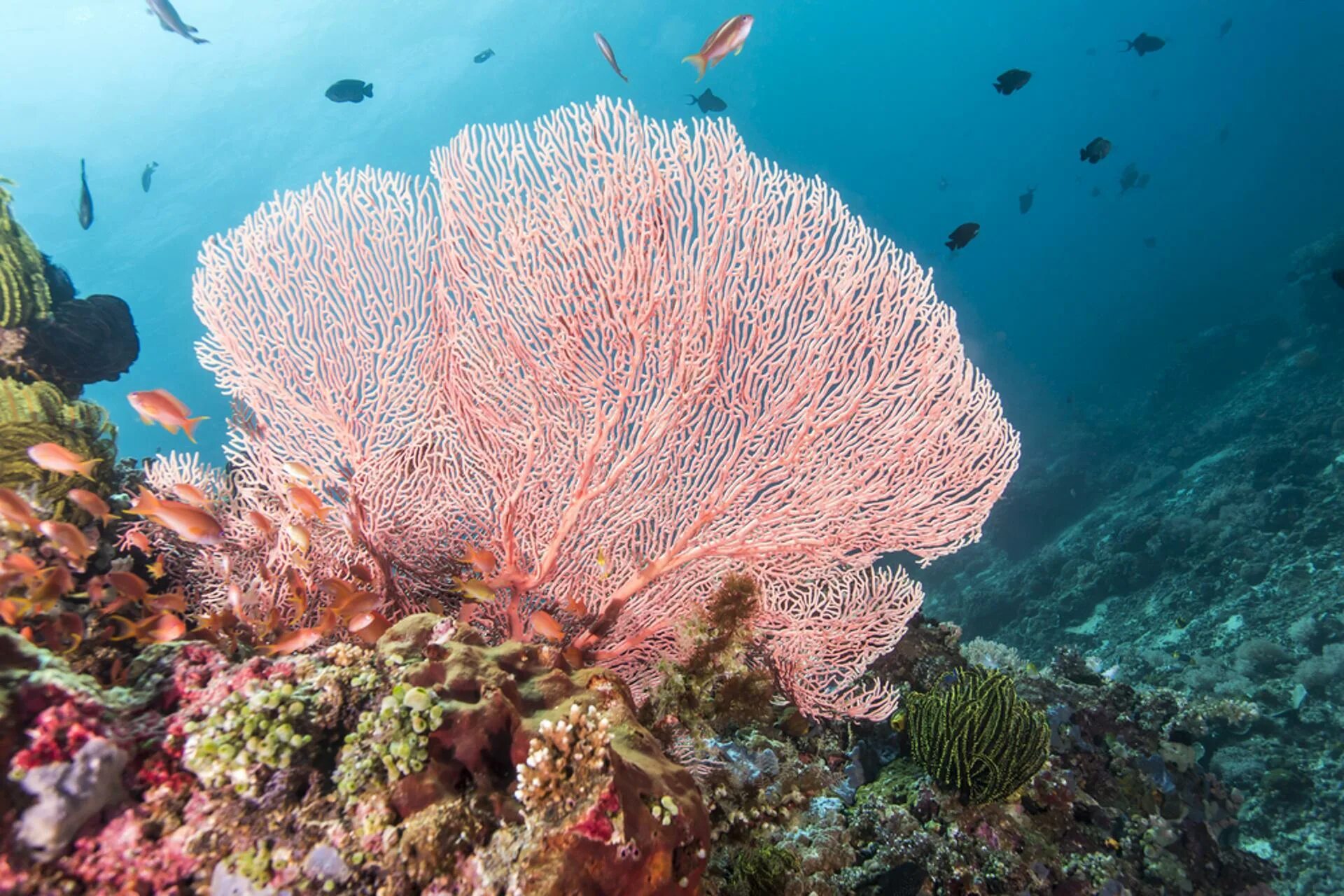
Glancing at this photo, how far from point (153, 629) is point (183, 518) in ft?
2.03

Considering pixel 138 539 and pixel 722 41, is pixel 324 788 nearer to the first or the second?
pixel 138 539

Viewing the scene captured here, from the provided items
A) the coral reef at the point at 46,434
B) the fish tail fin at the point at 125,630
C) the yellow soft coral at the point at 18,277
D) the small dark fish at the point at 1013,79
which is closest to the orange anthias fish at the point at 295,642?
the fish tail fin at the point at 125,630

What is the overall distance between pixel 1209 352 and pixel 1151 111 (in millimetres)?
111153

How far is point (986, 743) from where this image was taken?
457cm

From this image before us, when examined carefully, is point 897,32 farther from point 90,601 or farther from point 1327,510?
point 90,601

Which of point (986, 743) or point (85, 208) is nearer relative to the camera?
point (986, 743)

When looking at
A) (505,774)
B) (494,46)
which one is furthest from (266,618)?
(494,46)

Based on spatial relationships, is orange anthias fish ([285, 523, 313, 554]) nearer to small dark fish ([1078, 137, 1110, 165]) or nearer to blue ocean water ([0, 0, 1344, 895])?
blue ocean water ([0, 0, 1344, 895])

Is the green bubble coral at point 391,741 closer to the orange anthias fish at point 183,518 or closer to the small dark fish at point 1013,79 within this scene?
the orange anthias fish at point 183,518

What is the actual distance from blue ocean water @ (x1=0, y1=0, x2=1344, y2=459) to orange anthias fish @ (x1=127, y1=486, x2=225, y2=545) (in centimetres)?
4500

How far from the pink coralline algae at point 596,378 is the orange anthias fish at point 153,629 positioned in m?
1.27

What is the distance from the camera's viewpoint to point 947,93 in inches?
4247

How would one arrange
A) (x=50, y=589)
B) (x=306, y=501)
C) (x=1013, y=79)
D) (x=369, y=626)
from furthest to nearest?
(x=1013, y=79)
(x=306, y=501)
(x=369, y=626)
(x=50, y=589)

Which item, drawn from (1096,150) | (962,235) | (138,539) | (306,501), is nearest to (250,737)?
(306,501)
